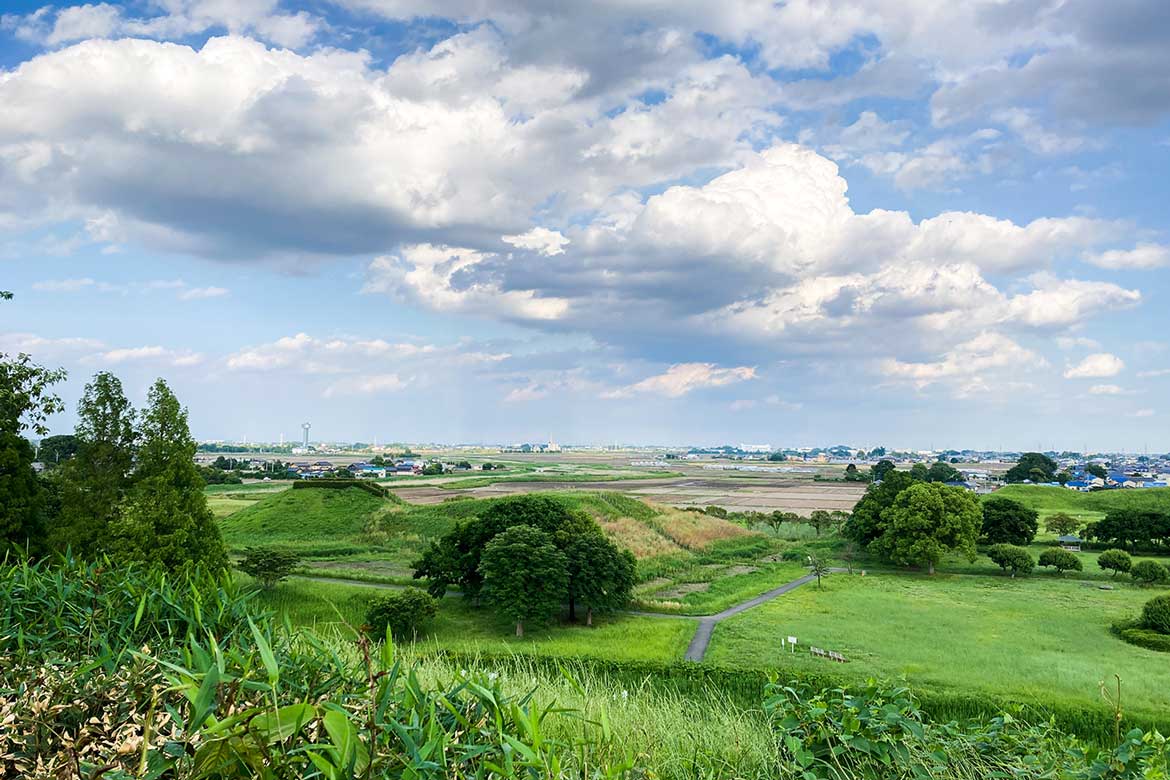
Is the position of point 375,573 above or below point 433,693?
below

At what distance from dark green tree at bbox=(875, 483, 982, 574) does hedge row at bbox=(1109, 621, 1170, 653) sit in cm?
1241

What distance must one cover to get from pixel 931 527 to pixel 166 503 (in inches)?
1578

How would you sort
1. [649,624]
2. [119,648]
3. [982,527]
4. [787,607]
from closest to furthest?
[119,648] → [649,624] → [787,607] → [982,527]

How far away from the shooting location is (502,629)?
87.7 ft

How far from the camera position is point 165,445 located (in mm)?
21578

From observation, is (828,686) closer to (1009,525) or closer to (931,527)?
(931,527)

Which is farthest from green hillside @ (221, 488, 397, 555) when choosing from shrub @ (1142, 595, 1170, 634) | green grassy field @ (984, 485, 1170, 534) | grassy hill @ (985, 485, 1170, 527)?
grassy hill @ (985, 485, 1170, 527)

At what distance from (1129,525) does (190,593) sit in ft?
192

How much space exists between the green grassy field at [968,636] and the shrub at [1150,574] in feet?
7.57

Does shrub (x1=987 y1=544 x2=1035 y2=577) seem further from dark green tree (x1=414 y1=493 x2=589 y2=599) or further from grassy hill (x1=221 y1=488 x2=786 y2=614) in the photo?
dark green tree (x1=414 y1=493 x2=589 y2=599)

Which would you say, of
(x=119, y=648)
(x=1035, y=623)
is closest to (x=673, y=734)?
(x=119, y=648)

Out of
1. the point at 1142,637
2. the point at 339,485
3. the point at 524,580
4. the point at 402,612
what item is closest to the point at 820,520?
the point at 1142,637

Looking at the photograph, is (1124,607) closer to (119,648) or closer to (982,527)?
(982,527)

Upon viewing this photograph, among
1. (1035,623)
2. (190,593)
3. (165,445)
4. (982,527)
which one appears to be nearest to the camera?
(190,593)
